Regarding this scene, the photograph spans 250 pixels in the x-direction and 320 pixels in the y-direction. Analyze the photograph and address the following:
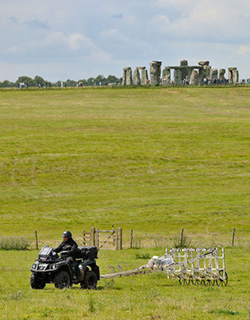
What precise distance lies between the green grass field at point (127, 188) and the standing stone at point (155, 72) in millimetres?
24057

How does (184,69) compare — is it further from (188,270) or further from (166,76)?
(188,270)

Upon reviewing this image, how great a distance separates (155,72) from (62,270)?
356ft

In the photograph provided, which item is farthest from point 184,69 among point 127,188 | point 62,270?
point 62,270

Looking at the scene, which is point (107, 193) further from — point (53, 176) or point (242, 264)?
point (242, 264)

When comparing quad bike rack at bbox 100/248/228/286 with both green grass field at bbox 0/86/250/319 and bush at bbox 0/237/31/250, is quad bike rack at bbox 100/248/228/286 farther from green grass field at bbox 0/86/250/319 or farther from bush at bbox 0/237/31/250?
bush at bbox 0/237/31/250

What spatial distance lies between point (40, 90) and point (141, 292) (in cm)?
9806

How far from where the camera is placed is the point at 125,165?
57750 mm

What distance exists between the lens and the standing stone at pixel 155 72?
122 m

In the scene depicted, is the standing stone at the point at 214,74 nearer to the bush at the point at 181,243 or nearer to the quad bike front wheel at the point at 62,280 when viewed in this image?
the bush at the point at 181,243

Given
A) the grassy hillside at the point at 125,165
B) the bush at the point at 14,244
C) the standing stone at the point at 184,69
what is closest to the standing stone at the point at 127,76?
the standing stone at the point at 184,69

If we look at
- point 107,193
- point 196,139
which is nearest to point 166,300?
point 107,193

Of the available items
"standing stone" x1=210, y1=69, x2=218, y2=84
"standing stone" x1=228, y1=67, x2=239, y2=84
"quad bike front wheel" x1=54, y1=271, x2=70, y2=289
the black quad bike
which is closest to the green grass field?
"quad bike front wheel" x1=54, y1=271, x2=70, y2=289

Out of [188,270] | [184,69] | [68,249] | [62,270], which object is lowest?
[188,270]

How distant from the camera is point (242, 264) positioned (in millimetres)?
25391
